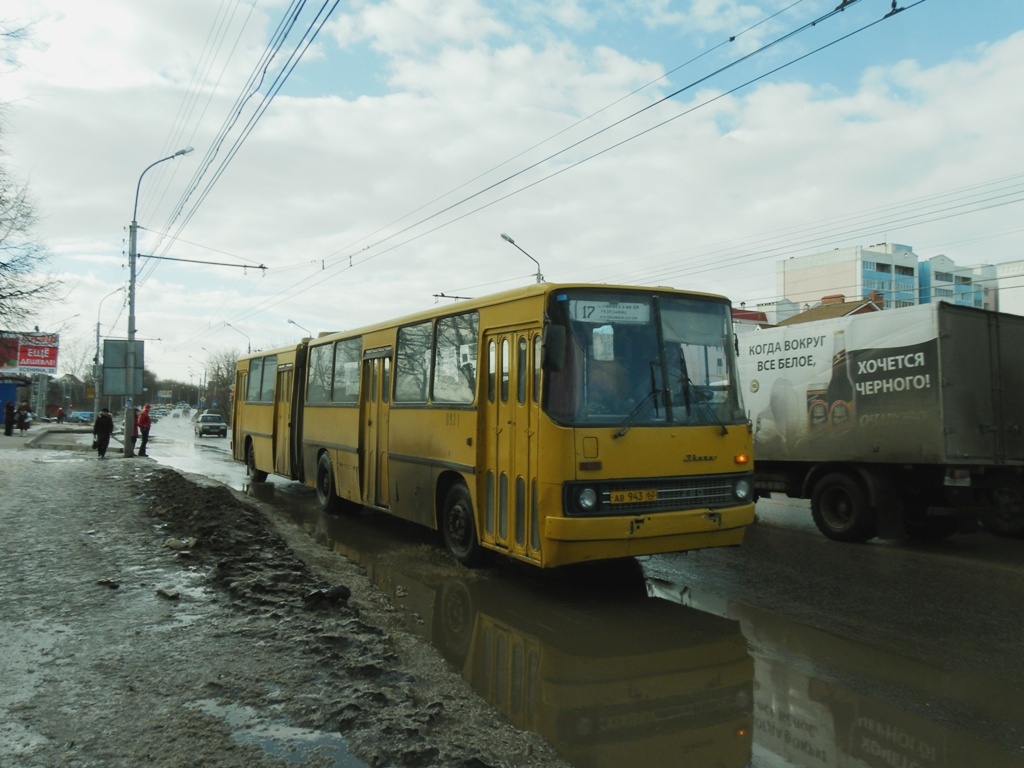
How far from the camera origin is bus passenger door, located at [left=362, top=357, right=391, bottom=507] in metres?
10.9

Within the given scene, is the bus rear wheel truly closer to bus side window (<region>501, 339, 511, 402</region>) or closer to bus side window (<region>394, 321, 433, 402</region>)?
bus side window (<region>394, 321, 433, 402</region>)

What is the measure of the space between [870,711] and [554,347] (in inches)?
138

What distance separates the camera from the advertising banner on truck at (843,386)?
Answer: 10180 millimetres

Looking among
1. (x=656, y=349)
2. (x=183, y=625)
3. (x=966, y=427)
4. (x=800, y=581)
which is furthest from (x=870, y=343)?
(x=183, y=625)

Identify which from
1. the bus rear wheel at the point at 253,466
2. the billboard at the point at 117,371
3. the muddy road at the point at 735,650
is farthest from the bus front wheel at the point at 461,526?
the billboard at the point at 117,371

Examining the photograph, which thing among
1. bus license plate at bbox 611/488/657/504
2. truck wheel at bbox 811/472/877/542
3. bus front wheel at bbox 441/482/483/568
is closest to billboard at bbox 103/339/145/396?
bus front wheel at bbox 441/482/483/568

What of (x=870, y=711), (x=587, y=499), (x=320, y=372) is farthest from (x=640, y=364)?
(x=320, y=372)

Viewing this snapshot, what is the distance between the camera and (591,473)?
6.88 meters

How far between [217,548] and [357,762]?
5623 mm

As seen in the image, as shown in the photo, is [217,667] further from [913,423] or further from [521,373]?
[913,423]

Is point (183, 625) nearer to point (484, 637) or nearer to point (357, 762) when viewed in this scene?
point (484, 637)

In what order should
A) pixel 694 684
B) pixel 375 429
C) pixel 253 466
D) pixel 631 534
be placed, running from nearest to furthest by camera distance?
pixel 694 684, pixel 631 534, pixel 375 429, pixel 253 466

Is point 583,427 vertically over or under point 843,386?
under

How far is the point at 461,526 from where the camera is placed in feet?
28.7
